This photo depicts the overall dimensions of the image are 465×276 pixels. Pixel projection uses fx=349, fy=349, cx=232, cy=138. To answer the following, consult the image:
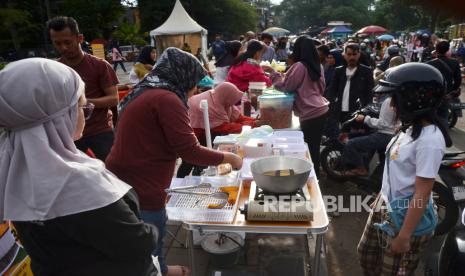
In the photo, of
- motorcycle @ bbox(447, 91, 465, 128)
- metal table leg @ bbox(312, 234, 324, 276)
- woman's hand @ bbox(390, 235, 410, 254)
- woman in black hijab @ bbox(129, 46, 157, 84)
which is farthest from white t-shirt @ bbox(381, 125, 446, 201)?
motorcycle @ bbox(447, 91, 465, 128)

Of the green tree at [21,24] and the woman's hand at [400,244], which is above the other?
the green tree at [21,24]

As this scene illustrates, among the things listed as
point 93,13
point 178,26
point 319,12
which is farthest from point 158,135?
point 319,12

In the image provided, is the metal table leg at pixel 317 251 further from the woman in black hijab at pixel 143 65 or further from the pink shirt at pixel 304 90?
the woman in black hijab at pixel 143 65

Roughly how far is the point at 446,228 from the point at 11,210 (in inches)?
132

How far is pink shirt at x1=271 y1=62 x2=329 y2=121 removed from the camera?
362 cm

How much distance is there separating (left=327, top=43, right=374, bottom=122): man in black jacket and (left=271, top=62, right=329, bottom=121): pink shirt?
109cm

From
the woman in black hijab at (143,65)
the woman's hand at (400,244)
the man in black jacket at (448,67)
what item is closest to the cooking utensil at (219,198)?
the woman's hand at (400,244)

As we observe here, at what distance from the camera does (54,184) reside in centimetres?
105

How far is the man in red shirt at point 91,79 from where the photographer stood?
9.36 ft

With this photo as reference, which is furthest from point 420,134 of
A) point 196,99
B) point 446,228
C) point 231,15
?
point 231,15

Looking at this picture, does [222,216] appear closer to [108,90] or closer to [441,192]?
[108,90]

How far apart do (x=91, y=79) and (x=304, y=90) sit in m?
2.10

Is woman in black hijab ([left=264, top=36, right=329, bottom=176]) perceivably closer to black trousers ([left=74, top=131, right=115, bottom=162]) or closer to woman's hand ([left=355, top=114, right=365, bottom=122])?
woman's hand ([left=355, top=114, right=365, bottom=122])

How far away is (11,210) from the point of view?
107 centimetres
